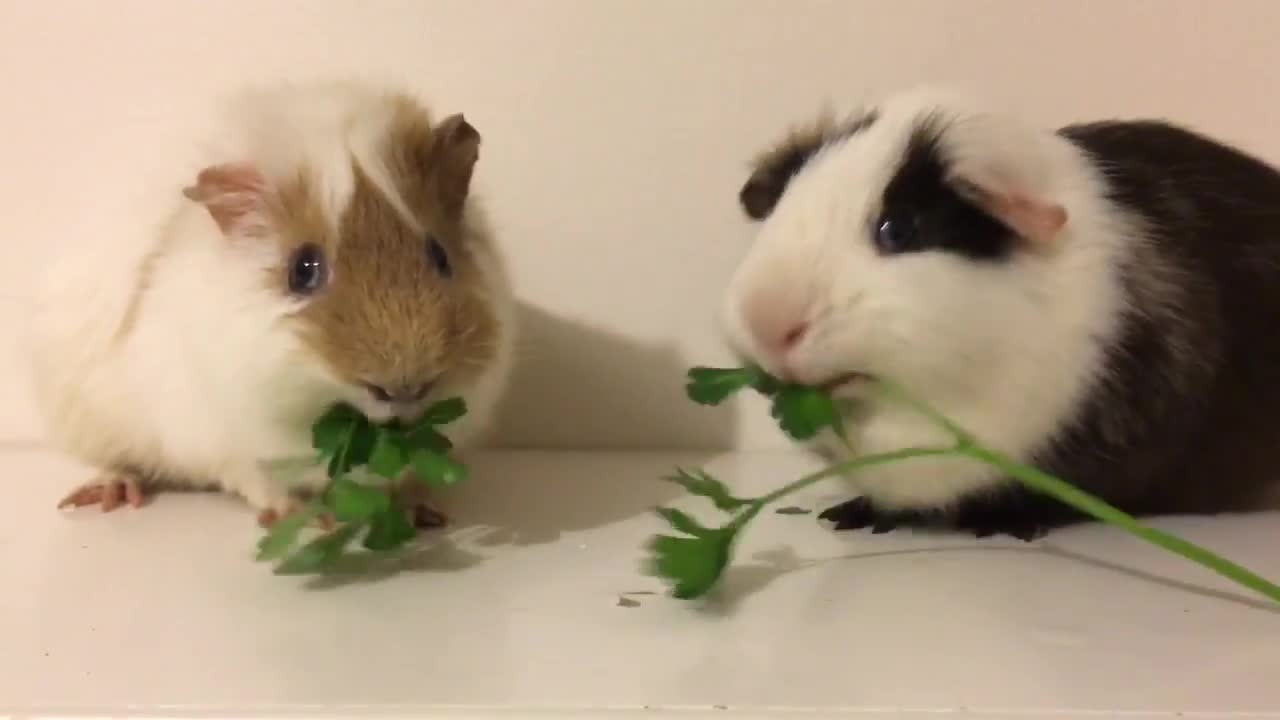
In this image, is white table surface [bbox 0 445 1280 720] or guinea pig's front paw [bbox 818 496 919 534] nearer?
white table surface [bbox 0 445 1280 720]

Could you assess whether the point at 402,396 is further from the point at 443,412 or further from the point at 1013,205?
the point at 1013,205

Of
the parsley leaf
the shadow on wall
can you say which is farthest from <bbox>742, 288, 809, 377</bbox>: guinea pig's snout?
the shadow on wall

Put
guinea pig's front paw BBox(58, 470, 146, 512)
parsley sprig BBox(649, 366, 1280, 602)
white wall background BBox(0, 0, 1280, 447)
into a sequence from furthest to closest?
white wall background BBox(0, 0, 1280, 447) < guinea pig's front paw BBox(58, 470, 146, 512) < parsley sprig BBox(649, 366, 1280, 602)

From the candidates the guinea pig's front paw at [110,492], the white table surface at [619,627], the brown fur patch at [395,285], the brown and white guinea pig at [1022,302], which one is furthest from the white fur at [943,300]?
the guinea pig's front paw at [110,492]

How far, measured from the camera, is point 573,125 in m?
1.31

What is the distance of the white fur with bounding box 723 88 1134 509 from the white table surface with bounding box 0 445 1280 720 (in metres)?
0.12

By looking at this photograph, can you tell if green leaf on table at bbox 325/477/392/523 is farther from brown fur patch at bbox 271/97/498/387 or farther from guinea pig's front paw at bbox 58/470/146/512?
guinea pig's front paw at bbox 58/470/146/512

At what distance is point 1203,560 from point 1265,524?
12.5 inches

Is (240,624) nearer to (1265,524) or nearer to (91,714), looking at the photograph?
(91,714)

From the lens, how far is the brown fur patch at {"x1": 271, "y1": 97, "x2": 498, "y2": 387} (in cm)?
84

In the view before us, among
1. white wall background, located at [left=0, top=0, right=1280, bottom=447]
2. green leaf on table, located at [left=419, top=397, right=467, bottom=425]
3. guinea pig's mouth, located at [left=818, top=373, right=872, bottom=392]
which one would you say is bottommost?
green leaf on table, located at [left=419, top=397, right=467, bottom=425]

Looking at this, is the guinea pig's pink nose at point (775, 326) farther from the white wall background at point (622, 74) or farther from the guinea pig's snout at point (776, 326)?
the white wall background at point (622, 74)

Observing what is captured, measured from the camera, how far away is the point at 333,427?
0.88 meters

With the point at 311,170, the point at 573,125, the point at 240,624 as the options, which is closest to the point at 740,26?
the point at 573,125
